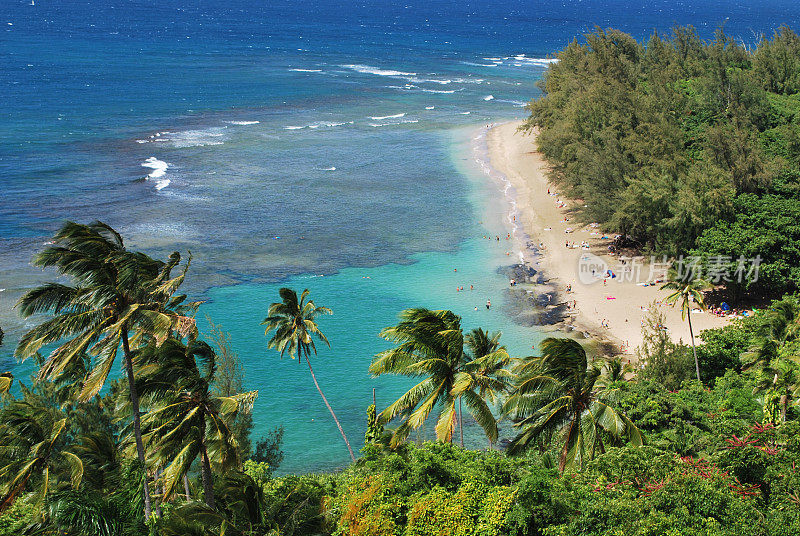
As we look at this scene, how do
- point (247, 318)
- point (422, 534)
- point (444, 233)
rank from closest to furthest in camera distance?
point (422, 534) < point (247, 318) < point (444, 233)

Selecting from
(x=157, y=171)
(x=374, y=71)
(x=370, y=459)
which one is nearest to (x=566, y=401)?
(x=370, y=459)

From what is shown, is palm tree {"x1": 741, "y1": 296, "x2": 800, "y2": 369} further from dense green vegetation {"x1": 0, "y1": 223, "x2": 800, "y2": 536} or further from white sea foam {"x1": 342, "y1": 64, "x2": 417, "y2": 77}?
white sea foam {"x1": 342, "y1": 64, "x2": 417, "y2": 77}

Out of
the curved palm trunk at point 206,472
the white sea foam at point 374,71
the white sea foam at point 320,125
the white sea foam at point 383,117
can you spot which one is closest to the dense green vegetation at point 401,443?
the curved palm trunk at point 206,472

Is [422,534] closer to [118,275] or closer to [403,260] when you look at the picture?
[118,275]

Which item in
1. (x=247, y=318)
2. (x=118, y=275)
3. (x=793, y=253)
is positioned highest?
(x=118, y=275)

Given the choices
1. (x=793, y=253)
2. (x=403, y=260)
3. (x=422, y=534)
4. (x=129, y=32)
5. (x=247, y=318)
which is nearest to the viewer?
(x=422, y=534)

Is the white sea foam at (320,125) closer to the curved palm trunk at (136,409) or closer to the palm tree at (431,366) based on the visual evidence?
the palm tree at (431,366)

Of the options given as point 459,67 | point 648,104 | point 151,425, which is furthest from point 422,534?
point 459,67

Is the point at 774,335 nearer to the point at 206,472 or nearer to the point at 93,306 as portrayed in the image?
the point at 206,472
